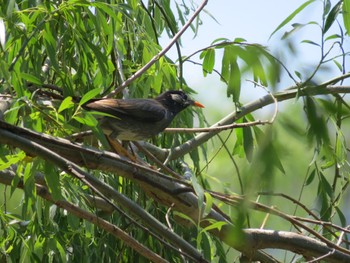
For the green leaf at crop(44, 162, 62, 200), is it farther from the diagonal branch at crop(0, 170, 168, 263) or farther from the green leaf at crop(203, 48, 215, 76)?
the green leaf at crop(203, 48, 215, 76)

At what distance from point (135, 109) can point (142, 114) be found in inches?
2.0

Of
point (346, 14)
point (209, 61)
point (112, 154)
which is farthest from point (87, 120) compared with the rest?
point (209, 61)

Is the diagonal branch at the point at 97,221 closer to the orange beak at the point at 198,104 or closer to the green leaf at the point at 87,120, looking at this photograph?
the green leaf at the point at 87,120

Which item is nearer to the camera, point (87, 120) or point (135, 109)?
point (87, 120)

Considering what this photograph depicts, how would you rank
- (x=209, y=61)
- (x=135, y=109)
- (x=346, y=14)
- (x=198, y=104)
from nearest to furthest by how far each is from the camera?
(x=346, y=14)
(x=209, y=61)
(x=198, y=104)
(x=135, y=109)

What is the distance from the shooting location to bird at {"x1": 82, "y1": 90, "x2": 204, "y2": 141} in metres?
4.05

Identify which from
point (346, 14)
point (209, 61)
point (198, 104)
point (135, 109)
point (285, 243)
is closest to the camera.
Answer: point (346, 14)

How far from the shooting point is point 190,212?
109 inches

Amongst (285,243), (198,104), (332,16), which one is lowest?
(285,243)

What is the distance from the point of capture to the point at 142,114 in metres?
4.35

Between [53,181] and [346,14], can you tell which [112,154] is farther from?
[346,14]

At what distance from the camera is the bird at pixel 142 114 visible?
4.05m

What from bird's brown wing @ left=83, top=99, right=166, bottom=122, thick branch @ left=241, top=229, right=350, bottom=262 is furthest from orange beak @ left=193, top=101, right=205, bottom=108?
thick branch @ left=241, top=229, right=350, bottom=262

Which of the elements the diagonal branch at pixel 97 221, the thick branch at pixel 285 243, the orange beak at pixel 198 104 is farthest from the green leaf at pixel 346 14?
the orange beak at pixel 198 104
